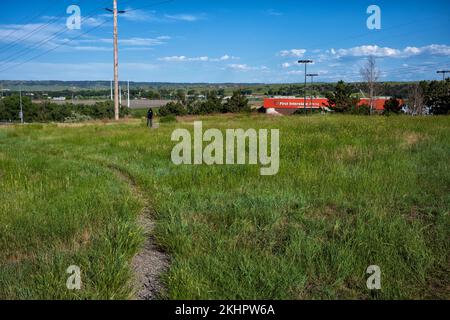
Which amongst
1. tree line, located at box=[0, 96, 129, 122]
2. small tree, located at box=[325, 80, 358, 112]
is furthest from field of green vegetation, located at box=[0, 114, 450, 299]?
tree line, located at box=[0, 96, 129, 122]

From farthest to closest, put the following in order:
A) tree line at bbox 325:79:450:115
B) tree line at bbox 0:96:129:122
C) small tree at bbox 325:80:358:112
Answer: tree line at bbox 0:96:129:122, small tree at bbox 325:80:358:112, tree line at bbox 325:79:450:115

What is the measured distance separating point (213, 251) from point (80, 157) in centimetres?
941

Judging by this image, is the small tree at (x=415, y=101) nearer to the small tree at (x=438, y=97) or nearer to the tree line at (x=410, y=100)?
the tree line at (x=410, y=100)

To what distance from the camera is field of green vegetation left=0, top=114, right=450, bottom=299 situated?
355 centimetres

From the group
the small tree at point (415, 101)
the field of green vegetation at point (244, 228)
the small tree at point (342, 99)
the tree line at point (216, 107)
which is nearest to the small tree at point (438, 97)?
the small tree at point (415, 101)

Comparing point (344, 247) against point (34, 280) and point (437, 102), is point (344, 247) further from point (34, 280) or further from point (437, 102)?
point (437, 102)

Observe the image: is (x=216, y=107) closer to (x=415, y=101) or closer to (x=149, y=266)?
(x=415, y=101)

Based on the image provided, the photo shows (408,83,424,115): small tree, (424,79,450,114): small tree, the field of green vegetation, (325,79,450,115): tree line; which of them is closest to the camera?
the field of green vegetation

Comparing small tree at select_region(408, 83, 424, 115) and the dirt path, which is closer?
the dirt path

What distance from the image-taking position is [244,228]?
193 inches

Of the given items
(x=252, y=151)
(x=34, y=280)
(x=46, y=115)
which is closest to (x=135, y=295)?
(x=34, y=280)

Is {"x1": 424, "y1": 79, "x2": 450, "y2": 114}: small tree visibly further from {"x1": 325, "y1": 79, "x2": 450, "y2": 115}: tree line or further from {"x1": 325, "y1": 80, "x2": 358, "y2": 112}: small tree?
{"x1": 325, "y1": 80, "x2": 358, "y2": 112}: small tree

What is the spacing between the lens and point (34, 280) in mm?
3607

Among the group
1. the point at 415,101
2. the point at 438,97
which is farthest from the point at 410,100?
the point at 438,97
